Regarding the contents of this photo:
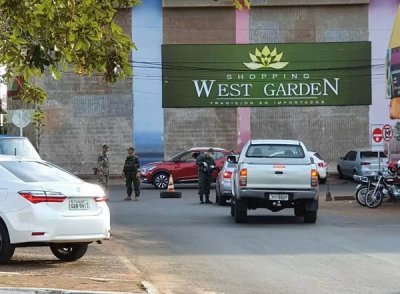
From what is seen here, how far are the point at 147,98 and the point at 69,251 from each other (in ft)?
94.5

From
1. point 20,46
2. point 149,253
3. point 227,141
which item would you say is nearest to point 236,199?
point 149,253

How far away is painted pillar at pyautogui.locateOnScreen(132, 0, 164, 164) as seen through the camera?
40.0 meters

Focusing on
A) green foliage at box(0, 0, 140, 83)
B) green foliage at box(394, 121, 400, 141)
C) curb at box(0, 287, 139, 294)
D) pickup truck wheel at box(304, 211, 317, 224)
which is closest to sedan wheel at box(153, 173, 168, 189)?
green foliage at box(394, 121, 400, 141)

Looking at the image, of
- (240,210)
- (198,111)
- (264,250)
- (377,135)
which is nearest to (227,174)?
(240,210)

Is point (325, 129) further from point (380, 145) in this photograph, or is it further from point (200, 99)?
point (380, 145)

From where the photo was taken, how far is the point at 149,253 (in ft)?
41.2

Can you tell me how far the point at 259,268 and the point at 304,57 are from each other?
1197 inches

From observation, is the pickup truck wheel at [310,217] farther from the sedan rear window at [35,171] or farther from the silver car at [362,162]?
the silver car at [362,162]

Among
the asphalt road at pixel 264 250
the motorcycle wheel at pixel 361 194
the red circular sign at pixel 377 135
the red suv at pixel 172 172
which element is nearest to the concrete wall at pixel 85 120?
the red suv at pixel 172 172

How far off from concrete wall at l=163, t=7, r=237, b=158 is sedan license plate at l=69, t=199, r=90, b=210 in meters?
29.1

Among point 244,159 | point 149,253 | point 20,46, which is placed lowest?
point 149,253

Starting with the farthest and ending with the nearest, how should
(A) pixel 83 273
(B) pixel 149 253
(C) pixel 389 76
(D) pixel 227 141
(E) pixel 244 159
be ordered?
(D) pixel 227 141 → (C) pixel 389 76 → (E) pixel 244 159 → (B) pixel 149 253 → (A) pixel 83 273

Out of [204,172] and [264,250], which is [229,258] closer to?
[264,250]

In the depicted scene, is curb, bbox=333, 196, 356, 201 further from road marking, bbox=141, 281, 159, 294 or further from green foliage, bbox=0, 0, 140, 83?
road marking, bbox=141, 281, 159, 294
